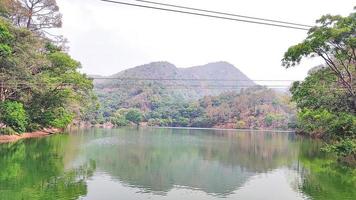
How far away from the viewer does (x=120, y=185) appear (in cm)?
1809

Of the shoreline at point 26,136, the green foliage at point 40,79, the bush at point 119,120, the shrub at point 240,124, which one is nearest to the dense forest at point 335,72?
the green foliage at point 40,79

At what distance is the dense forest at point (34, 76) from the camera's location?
Result: 3534 cm

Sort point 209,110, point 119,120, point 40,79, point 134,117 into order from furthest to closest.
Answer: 1. point 209,110
2. point 134,117
3. point 119,120
4. point 40,79

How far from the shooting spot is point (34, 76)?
39.6m

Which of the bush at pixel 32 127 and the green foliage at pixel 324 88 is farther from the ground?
the green foliage at pixel 324 88

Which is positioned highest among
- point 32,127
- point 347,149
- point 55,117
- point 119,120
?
point 55,117

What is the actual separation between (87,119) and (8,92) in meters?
58.3

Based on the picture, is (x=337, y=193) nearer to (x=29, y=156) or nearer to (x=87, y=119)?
(x=29, y=156)

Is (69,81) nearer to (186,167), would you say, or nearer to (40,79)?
(40,79)

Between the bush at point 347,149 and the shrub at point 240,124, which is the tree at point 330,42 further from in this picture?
the shrub at point 240,124

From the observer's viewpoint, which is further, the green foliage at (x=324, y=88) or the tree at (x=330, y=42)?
the green foliage at (x=324, y=88)

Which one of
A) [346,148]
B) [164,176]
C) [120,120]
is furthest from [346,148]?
[120,120]

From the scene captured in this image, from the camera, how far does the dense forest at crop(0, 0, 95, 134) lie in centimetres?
3534

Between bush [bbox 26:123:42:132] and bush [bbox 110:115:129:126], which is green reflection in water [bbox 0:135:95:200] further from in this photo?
bush [bbox 110:115:129:126]
